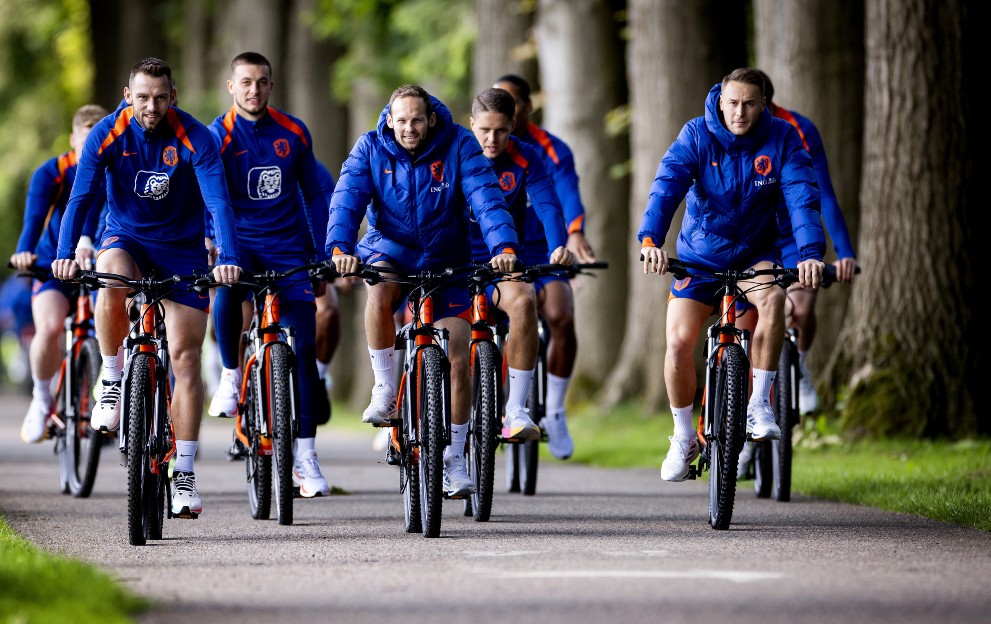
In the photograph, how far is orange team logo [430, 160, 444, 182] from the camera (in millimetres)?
9305

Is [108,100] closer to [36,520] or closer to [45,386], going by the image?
[45,386]

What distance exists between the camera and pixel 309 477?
1012 centimetres

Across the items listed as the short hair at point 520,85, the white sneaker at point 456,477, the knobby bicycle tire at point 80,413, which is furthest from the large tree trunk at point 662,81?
the white sneaker at point 456,477

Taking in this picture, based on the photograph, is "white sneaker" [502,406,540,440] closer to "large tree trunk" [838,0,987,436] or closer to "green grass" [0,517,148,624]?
"green grass" [0,517,148,624]

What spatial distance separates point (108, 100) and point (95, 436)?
813 inches

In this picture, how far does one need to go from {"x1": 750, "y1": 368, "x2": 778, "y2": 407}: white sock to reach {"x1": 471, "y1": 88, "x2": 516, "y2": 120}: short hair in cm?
209

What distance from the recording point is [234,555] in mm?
8164

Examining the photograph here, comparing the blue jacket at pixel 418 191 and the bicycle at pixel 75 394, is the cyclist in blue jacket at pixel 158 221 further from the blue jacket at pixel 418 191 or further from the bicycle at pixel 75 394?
the bicycle at pixel 75 394

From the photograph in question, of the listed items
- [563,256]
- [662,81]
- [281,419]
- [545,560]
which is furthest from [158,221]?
[662,81]

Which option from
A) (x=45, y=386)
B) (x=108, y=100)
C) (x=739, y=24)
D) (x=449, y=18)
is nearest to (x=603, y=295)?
(x=739, y=24)

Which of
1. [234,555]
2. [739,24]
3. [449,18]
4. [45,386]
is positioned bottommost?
[234,555]

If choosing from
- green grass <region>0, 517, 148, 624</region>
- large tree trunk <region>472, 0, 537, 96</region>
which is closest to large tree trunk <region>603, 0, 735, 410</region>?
large tree trunk <region>472, 0, 537, 96</region>

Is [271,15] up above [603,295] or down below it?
above

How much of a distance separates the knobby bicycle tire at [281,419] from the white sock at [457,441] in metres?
0.79
